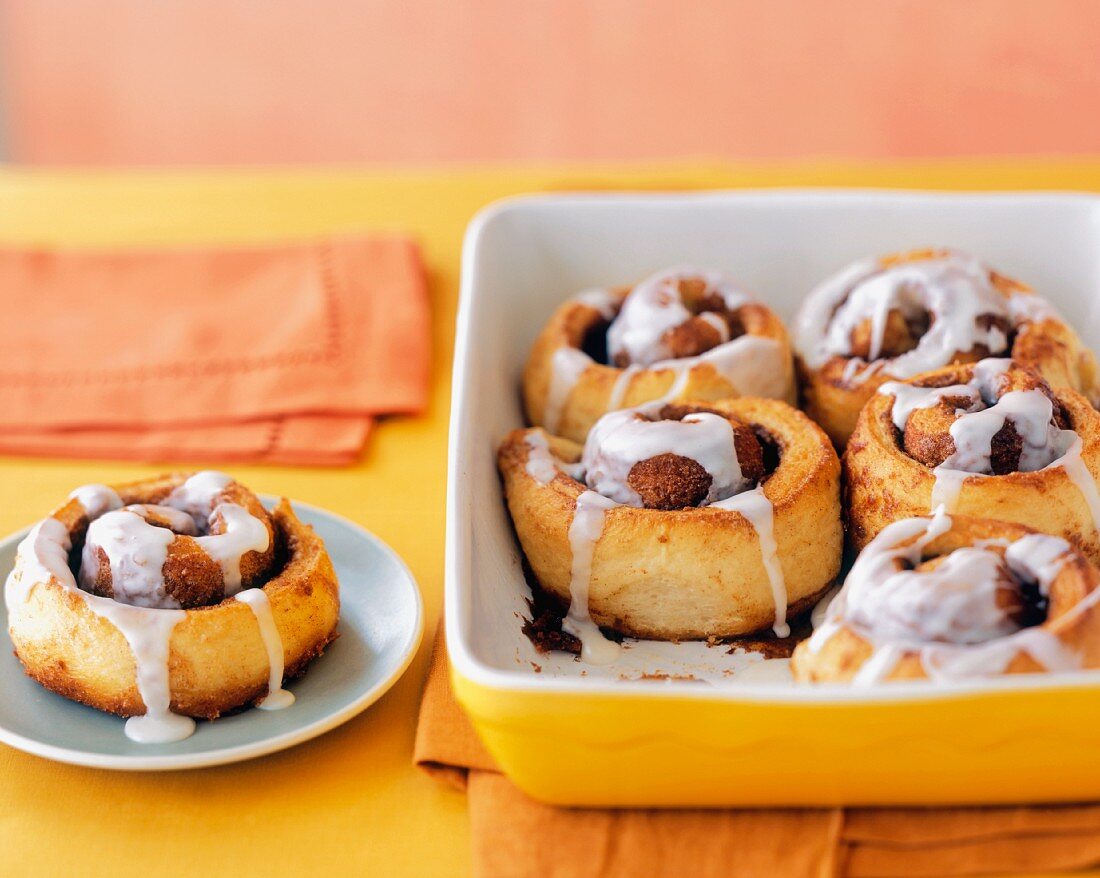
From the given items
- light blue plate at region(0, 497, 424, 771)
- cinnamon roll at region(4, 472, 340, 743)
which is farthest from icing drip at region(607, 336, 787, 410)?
cinnamon roll at region(4, 472, 340, 743)

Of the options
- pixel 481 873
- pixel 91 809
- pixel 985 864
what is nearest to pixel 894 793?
pixel 985 864

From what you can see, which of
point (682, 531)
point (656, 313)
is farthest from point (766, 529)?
point (656, 313)

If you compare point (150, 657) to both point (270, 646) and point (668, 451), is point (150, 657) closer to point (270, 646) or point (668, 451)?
point (270, 646)

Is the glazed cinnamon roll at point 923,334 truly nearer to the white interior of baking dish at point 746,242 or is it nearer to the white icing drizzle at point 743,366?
the white icing drizzle at point 743,366

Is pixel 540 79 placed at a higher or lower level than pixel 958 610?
lower

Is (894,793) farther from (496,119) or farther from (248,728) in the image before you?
(496,119)

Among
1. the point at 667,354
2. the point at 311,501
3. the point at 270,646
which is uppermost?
the point at 667,354

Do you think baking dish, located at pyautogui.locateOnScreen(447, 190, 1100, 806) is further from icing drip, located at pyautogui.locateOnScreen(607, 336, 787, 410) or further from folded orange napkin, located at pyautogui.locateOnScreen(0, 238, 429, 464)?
folded orange napkin, located at pyautogui.locateOnScreen(0, 238, 429, 464)
